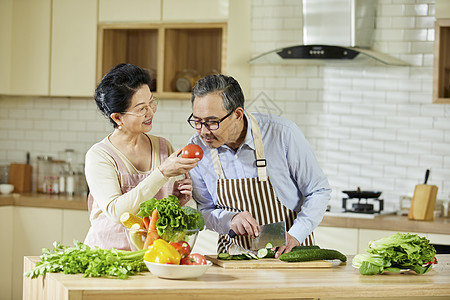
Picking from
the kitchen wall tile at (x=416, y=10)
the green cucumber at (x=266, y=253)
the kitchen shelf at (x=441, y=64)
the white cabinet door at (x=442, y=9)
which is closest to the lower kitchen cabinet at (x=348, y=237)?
the kitchen shelf at (x=441, y=64)

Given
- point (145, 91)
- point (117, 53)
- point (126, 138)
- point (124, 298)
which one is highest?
point (117, 53)

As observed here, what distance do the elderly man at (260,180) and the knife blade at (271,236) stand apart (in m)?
0.20

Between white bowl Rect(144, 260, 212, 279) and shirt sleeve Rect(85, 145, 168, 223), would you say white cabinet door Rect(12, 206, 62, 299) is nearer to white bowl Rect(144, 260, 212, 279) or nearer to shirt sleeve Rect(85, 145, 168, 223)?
shirt sleeve Rect(85, 145, 168, 223)

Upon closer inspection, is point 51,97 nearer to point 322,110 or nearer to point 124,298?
point 322,110

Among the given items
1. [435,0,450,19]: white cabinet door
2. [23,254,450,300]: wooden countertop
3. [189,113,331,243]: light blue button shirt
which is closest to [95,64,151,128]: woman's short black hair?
[189,113,331,243]: light blue button shirt

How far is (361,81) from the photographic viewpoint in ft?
19.1

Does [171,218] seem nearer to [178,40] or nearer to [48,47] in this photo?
[178,40]

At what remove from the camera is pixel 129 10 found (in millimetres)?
5961

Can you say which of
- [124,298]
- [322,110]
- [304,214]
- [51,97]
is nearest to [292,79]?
[322,110]

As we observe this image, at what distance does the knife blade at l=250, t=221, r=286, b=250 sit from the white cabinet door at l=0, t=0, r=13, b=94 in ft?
12.7

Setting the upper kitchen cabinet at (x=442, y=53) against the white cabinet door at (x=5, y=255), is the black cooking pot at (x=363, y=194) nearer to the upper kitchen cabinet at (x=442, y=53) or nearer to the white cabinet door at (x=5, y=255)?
the upper kitchen cabinet at (x=442, y=53)

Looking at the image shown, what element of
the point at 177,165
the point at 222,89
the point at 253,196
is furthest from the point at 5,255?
the point at 177,165

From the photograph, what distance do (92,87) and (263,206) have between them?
3.06 metres

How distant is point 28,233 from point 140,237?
3.45 metres
